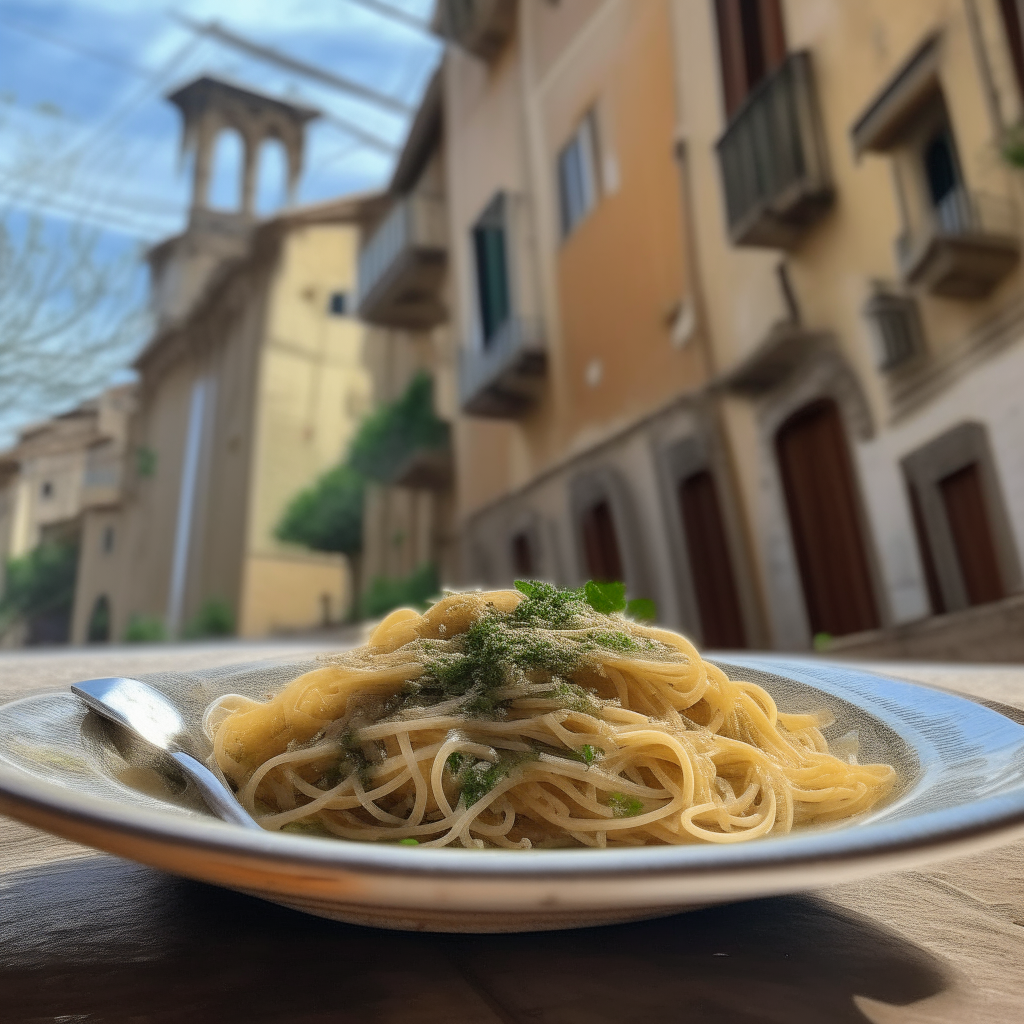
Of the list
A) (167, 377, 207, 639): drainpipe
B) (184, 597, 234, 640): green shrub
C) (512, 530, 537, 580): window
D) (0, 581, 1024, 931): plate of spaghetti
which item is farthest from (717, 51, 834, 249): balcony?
(167, 377, 207, 639): drainpipe

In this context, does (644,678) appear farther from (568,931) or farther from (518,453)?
(518,453)

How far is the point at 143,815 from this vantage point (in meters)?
0.30

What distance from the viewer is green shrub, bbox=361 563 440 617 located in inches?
361

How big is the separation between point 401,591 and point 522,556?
108 inches

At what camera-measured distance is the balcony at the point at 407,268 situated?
8953 millimetres

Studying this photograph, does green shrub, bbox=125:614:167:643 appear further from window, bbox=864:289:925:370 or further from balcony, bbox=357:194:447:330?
window, bbox=864:289:925:370

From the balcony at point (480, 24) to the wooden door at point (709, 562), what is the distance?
14.4ft

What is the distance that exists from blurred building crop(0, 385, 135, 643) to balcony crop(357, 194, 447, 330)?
449 cm

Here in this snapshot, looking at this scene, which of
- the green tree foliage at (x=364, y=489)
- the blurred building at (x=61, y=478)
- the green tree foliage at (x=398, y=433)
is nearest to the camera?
the green tree foliage at (x=364, y=489)

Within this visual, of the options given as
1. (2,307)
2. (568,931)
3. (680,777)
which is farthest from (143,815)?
(2,307)

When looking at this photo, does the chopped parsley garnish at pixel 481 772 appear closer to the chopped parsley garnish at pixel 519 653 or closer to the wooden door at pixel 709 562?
the chopped parsley garnish at pixel 519 653

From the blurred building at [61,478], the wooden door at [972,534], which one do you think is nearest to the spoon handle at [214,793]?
the wooden door at [972,534]

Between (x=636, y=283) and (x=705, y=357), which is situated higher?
(x=636, y=283)

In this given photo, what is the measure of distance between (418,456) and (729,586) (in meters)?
4.53
